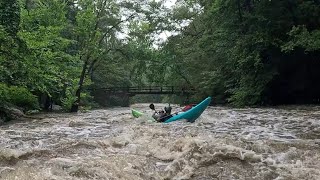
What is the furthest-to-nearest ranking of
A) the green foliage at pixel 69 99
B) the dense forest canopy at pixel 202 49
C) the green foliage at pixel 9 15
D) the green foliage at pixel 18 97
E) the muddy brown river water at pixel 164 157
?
1. the green foliage at pixel 69 99
2. the green foliage at pixel 18 97
3. the dense forest canopy at pixel 202 49
4. the green foliage at pixel 9 15
5. the muddy brown river water at pixel 164 157

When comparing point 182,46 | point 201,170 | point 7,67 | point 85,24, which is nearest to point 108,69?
point 182,46

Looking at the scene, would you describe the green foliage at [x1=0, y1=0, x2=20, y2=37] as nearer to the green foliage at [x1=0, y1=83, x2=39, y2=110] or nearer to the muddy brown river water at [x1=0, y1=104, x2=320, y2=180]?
the green foliage at [x1=0, y1=83, x2=39, y2=110]

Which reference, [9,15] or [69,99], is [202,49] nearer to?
[69,99]

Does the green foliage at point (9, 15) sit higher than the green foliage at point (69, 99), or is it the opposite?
the green foliage at point (9, 15)

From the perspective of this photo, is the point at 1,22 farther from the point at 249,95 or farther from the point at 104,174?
the point at 249,95

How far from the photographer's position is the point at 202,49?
78.4ft

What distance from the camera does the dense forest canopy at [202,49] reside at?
12727mm

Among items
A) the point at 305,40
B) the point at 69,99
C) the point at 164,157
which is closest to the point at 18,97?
the point at 69,99

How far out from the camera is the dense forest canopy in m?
12.7

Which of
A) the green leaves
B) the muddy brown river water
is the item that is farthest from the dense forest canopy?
the muddy brown river water

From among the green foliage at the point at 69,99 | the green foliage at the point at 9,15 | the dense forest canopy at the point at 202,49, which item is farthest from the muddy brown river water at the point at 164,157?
the green foliage at the point at 69,99

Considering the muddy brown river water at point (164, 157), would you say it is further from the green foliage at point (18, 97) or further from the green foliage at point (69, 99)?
the green foliage at point (69, 99)

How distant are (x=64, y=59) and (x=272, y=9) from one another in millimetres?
11245

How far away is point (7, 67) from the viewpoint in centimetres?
1141
